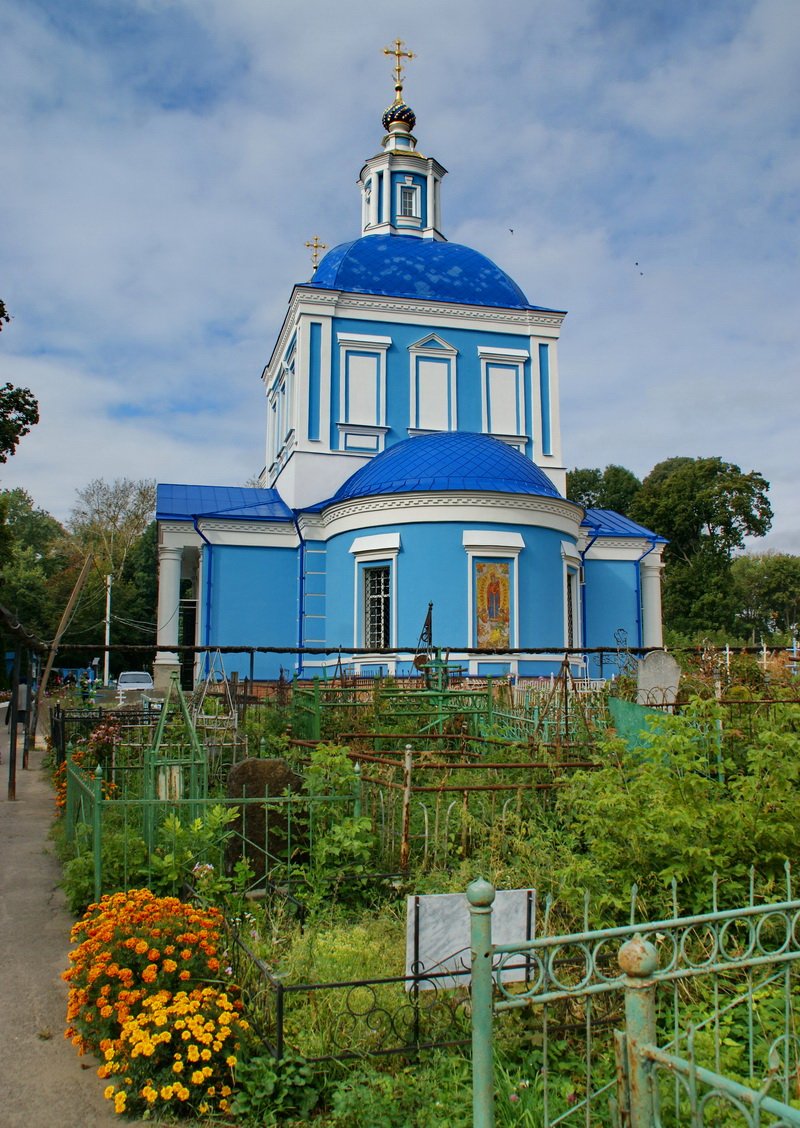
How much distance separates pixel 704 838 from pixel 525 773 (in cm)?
306

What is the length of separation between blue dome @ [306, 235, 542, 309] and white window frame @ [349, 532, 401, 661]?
317 inches

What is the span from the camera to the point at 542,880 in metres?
5.76

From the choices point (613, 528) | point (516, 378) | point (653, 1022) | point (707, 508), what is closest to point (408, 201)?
point (516, 378)

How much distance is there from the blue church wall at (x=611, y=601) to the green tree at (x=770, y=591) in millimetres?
38375

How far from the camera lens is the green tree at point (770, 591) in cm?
6153

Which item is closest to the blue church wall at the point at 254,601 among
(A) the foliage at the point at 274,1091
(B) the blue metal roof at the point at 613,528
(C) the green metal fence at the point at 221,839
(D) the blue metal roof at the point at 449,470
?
(D) the blue metal roof at the point at 449,470

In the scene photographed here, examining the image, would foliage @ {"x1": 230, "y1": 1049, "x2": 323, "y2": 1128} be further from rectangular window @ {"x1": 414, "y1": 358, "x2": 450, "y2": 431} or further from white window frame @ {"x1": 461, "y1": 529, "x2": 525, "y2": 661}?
rectangular window @ {"x1": 414, "y1": 358, "x2": 450, "y2": 431}

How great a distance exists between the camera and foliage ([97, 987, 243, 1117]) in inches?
163

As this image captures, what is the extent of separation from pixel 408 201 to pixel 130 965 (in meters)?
27.6

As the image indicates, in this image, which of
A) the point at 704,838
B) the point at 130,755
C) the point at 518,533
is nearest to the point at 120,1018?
the point at 704,838

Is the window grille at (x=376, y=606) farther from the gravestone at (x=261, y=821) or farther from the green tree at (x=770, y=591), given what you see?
the green tree at (x=770, y=591)

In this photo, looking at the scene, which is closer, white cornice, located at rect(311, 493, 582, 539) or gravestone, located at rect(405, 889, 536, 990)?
gravestone, located at rect(405, 889, 536, 990)

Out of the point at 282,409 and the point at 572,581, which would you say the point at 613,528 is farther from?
the point at 282,409

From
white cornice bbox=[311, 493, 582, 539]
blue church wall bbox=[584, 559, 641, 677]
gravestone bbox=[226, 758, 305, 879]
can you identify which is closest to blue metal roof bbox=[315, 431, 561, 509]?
white cornice bbox=[311, 493, 582, 539]
